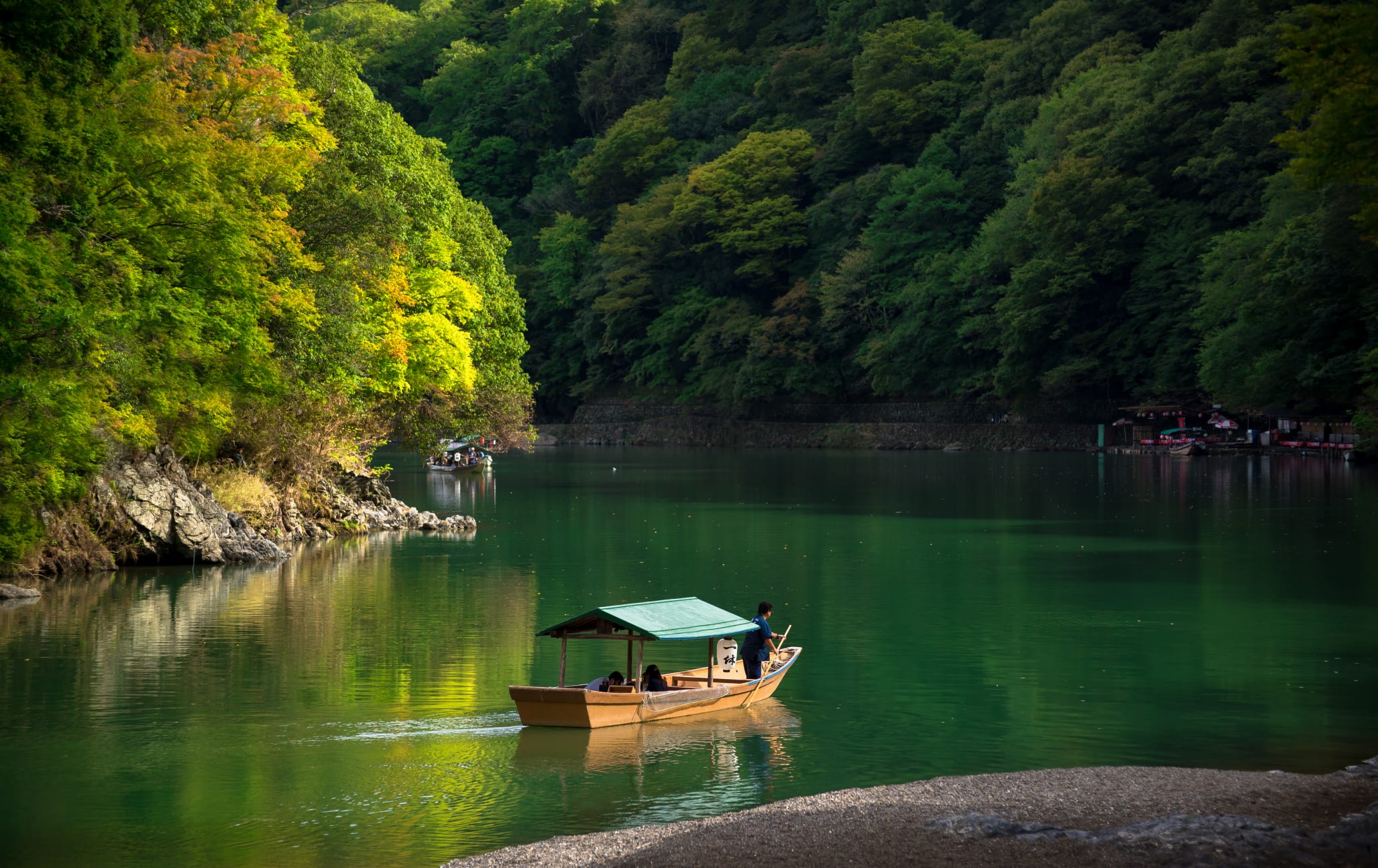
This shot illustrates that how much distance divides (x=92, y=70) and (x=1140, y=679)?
20.9 metres

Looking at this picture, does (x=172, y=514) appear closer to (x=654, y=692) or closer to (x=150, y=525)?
(x=150, y=525)

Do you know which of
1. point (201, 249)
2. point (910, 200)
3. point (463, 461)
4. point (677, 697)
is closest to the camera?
point (677, 697)

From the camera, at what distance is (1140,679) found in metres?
20.2

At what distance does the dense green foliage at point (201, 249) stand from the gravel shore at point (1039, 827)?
1675cm

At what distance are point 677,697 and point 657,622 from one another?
36.9 inches

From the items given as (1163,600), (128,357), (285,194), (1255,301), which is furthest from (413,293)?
(1255,301)

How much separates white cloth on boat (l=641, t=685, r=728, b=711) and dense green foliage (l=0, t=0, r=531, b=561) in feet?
43.4

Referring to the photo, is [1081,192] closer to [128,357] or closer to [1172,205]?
[1172,205]

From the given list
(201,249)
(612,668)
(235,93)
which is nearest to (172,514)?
(201,249)

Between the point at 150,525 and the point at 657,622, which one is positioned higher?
the point at 150,525

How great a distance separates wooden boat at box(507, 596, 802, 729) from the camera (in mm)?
16984

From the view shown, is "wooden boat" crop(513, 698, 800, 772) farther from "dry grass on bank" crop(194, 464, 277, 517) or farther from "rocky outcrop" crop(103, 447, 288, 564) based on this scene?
"dry grass on bank" crop(194, 464, 277, 517)

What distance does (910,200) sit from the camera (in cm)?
9988

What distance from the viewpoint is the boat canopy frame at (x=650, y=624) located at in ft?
57.0
